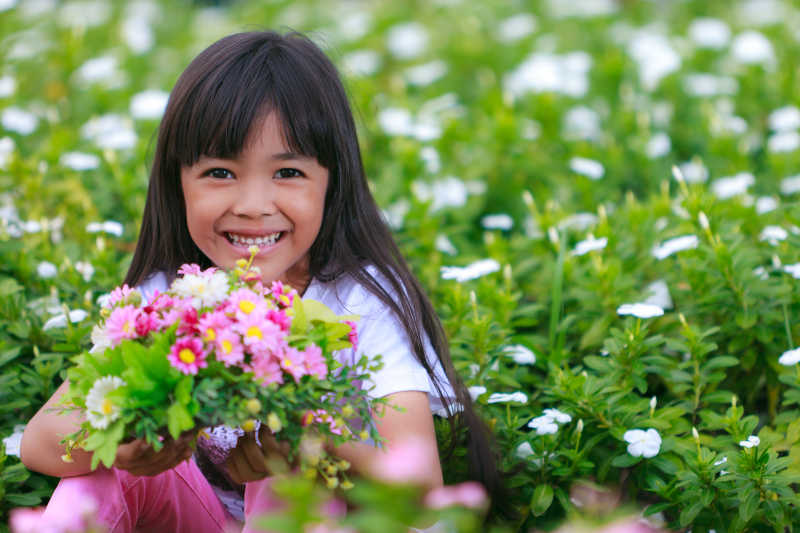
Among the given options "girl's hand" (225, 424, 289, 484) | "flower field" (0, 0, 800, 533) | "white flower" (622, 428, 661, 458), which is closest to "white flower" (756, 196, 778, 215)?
"flower field" (0, 0, 800, 533)

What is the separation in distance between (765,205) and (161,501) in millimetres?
2186

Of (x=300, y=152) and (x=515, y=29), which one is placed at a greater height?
(x=300, y=152)

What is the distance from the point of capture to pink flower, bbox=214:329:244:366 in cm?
148

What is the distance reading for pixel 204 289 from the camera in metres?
1.56

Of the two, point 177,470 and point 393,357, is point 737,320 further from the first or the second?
point 177,470

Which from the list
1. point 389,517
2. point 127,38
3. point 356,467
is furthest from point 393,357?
point 127,38

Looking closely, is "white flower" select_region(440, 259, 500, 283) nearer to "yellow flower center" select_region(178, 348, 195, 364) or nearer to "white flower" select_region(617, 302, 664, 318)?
"white flower" select_region(617, 302, 664, 318)

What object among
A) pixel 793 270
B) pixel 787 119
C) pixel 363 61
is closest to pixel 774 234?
pixel 793 270

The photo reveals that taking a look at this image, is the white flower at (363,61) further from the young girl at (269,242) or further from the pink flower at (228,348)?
the pink flower at (228,348)

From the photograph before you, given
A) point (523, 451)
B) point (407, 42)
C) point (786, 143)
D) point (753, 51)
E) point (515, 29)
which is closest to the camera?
point (523, 451)

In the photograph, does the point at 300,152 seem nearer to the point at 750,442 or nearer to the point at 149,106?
the point at 750,442

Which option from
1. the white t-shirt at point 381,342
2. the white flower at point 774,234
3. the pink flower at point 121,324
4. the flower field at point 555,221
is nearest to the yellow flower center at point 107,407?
the pink flower at point 121,324

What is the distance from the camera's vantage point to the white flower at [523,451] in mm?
2184

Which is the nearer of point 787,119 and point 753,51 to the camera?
point 787,119
